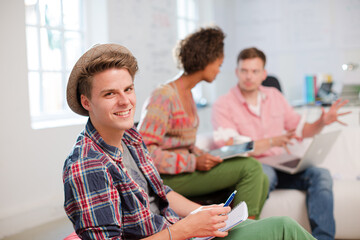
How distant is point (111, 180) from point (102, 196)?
0.18 ft

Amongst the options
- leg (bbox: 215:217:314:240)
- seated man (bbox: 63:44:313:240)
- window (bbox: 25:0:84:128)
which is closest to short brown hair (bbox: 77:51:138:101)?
seated man (bbox: 63:44:313:240)

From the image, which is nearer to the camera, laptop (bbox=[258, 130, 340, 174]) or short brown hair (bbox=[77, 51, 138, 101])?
short brown hair (bbox=[77, 51, 138, 101])

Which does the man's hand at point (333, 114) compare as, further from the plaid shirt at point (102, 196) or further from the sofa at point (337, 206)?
the plaid shirt at point (102, 196)

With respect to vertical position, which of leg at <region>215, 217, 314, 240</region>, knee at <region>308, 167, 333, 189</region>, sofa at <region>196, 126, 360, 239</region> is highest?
leg at <region>215, 217, 314, 240</region>

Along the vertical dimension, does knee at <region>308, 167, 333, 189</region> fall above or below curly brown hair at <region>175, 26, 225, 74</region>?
below

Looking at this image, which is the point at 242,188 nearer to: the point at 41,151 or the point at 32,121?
the point at 41,151

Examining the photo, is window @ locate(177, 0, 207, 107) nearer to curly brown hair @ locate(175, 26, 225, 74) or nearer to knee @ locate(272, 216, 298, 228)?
curly brown hair @ locate(175, 26, 225, 74)

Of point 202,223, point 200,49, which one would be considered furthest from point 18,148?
point 202,223

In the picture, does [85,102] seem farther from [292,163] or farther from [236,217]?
[292,163]

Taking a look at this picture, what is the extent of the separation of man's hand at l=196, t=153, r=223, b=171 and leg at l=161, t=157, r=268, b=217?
0.10ft

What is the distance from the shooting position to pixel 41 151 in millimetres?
3023

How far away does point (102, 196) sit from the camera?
109 centimetres

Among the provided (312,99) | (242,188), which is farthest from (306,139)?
(312,99)

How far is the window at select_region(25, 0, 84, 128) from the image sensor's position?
127 inches
